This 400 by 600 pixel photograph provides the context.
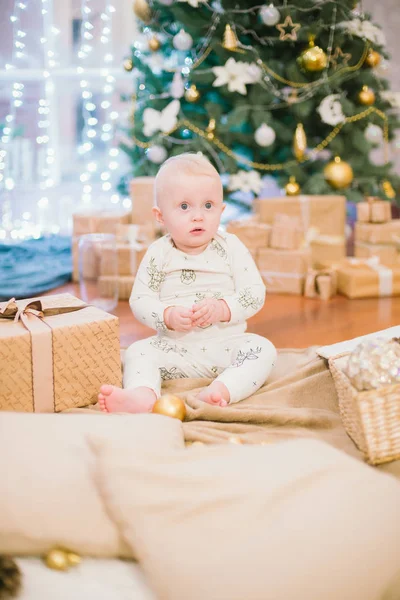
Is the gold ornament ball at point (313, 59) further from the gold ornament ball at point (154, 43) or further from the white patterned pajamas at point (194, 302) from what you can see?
the white patterned pajamas at point (194, 302)

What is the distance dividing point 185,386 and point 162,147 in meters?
1.93

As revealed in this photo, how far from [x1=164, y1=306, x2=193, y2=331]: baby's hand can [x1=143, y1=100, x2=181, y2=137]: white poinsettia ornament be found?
5.92 feet

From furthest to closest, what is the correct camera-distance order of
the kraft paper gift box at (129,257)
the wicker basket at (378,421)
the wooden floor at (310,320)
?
1. the kraft paper gift box at (129,257)
2. the wooden floor at (310,320)
3. the wicker basket at (378,421)

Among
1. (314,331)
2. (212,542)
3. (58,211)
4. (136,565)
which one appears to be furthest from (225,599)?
(58,211)

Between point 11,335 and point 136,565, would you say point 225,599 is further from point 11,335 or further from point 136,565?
point 11,335

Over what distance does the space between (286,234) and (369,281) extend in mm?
411

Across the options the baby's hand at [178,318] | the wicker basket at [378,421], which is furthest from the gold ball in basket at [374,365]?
the baby's hand at [178,318]

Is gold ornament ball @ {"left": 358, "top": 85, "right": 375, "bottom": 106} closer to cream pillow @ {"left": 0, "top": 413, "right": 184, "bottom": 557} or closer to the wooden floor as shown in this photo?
the wooden floor

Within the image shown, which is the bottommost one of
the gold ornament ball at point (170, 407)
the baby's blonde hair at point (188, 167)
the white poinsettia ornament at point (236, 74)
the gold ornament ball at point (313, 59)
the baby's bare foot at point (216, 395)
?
the baby's bare foot at point (216, 395)

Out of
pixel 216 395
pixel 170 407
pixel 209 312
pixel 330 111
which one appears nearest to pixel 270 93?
pixel 330 111

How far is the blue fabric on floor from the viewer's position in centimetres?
281

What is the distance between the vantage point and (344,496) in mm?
890

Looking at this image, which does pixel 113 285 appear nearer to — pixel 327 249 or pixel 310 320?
pixel 310 320

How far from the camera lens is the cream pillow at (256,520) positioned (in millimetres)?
805
